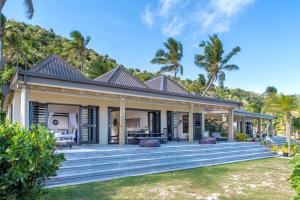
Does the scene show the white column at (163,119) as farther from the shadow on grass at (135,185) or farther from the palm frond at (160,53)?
the palm frond at (160,53)

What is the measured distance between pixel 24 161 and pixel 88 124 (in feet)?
35.9

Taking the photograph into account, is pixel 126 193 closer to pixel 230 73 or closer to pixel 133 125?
pixel 133 125

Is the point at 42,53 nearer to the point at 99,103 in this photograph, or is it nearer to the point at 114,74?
the point at 114,74

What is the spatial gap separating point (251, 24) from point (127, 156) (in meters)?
13.5

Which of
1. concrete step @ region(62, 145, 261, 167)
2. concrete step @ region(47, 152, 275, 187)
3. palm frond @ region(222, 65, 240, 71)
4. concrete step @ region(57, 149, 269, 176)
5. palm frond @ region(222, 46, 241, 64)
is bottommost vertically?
concrete step @ region(47, 152, 275, 187)

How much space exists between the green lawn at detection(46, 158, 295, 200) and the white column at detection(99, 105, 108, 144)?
6.11m

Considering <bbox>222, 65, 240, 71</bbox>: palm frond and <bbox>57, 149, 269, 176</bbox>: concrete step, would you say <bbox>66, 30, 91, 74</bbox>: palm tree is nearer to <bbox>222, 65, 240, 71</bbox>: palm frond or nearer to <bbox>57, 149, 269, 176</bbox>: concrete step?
<bbox>222, 65, 240, 71</bbox>: palm frond

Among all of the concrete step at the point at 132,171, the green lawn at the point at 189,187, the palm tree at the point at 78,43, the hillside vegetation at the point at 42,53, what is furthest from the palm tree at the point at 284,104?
the palm tree at the point at 78,43

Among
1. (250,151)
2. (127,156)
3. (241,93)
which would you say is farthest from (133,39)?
(241,93)

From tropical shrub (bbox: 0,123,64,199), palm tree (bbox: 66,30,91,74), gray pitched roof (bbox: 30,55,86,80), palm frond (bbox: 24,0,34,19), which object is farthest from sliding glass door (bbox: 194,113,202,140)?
palm tree (bbox: 66,30,91,74)

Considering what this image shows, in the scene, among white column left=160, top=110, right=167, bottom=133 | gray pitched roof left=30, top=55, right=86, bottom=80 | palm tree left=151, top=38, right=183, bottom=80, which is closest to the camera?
gray pitched roof left=30, top=55, right=86, bottom=80

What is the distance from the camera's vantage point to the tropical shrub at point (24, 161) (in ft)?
11.5

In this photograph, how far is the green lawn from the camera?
6613mm

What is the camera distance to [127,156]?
34.7 ft
